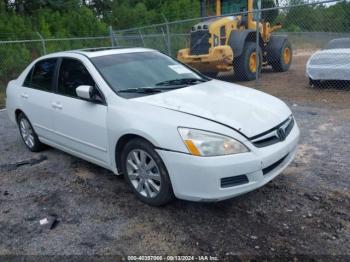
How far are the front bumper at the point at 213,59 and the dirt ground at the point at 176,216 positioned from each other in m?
5.77

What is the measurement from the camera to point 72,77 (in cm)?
424

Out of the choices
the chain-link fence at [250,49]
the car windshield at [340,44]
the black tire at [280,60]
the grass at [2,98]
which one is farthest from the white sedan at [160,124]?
the black tire at [280,60]

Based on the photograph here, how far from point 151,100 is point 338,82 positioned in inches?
282

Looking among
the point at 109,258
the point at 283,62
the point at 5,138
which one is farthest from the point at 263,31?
the point at 109,258

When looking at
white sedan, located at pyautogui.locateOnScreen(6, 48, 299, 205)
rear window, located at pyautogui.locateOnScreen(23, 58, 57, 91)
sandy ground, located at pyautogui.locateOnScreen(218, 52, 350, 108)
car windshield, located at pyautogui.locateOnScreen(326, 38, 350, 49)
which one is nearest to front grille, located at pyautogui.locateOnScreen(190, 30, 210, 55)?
sandy ground, located at pyautogui.locateOnScreen(218, 52, 350, 108)

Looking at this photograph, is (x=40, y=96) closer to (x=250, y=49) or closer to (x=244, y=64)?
(x=244, y=64)

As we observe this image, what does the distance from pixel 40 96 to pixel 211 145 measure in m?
2.82

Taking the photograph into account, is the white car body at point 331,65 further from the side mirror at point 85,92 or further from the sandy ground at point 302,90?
the side mirror at point 85,92

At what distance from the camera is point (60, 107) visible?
423cm

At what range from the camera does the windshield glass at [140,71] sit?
3.86 m

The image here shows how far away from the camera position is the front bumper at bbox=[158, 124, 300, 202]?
2.88m

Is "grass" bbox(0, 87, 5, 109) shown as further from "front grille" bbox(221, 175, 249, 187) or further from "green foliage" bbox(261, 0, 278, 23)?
"green foliage" bbox(261, 0, 278, 23)

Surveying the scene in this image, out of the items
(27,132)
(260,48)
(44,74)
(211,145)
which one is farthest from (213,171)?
(260,48)

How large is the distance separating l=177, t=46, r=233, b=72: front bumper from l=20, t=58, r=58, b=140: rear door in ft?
20.2
